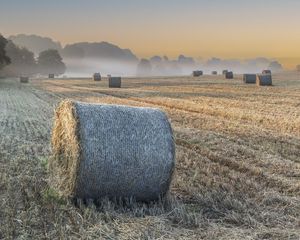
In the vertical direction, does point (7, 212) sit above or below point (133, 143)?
below

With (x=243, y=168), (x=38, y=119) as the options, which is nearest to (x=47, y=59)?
(x=38, y=119)

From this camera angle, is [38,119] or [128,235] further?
[38,119]

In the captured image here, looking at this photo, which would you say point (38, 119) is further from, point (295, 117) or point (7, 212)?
point (7, 212)

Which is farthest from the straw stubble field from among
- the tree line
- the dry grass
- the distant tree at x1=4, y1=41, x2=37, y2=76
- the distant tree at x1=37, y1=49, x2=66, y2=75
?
the distant tree at x1=37, y1=49, x2=66, y2=75

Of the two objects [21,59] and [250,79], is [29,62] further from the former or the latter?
[250,79]

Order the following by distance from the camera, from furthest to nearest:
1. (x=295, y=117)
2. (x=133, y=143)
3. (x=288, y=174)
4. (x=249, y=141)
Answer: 1. (x=295, y=117)
2. (x=249, y=141)
3. (x=288, y=174)
4. (x=133, y=143)

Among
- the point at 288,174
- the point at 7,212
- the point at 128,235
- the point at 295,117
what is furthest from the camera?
the point at 295,117

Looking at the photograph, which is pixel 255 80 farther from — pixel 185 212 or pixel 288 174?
pixel 185 212

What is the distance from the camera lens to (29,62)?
120812 mm

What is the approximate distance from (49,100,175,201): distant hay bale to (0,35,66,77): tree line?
270 ft

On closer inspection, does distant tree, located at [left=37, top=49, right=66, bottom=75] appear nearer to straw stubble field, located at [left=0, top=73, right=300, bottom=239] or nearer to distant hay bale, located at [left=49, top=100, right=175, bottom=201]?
straw stubble field, located at [left=0, top=73, right=300, bottom=239]

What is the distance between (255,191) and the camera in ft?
26.5

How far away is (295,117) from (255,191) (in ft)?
30.4

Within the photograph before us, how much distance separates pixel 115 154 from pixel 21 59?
114m
